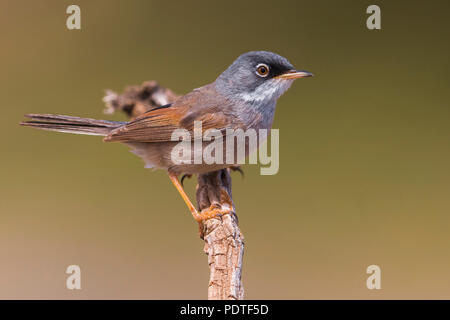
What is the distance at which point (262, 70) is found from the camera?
2.61 m

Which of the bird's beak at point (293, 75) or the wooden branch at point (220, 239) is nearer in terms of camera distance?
the wooden branch at point (220, 239)

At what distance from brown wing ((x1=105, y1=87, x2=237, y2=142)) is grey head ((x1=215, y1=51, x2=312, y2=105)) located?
0.13 meters

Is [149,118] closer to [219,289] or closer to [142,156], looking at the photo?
[142,156]

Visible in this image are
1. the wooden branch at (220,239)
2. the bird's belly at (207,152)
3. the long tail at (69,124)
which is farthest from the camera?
the long tail at (69,124)

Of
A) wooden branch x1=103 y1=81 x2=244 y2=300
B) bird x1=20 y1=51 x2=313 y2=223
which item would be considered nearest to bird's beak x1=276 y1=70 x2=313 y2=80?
bird x1=20 y1=51 x2=313 y2=223

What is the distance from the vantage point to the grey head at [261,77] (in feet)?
8.46

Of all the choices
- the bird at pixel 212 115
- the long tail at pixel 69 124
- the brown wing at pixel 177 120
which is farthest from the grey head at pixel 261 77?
the long tail at pixel 69 124

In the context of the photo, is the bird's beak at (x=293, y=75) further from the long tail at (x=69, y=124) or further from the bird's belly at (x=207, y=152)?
the long tail at (x=69, y=124)

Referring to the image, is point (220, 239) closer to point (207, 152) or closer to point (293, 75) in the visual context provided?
point (207, 152)

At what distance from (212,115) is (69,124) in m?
0.89

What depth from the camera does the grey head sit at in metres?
2.58

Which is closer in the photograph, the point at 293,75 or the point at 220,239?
the point at 220,239

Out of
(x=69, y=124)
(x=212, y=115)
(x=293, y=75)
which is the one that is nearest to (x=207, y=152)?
(x=212, y=115)

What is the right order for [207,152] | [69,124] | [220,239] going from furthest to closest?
1. [69,124]
2. [207,152]
3. [220,239]
